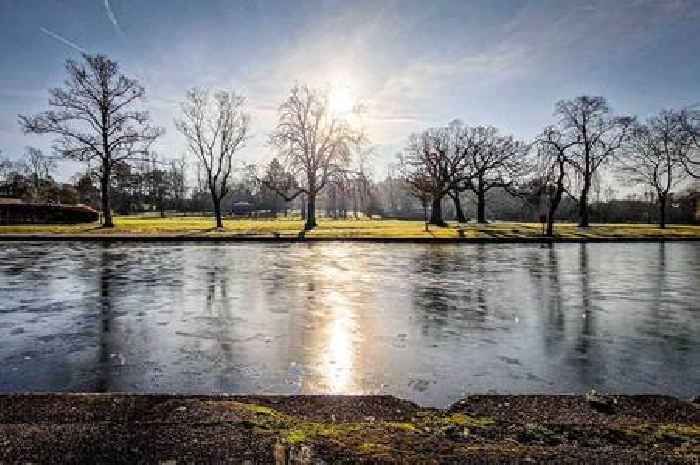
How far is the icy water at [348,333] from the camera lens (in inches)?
206

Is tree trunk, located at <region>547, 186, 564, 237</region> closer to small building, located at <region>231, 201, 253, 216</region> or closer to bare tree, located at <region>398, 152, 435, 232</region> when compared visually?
bare tree, located at <region>398, 152, 435, 232</region>

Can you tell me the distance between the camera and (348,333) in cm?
731

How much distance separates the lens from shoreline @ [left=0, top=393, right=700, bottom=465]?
3.14 metres

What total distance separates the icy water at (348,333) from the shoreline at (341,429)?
30.4 inches

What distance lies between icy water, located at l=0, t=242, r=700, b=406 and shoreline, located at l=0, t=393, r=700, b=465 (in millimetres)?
773

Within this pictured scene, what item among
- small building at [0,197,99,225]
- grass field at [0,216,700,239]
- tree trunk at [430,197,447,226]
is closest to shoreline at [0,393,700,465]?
grass field at [0,216,700,239]

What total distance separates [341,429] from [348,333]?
3.74 m

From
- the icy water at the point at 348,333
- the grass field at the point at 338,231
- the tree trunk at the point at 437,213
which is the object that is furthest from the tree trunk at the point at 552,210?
the icy water at the point at 348,333

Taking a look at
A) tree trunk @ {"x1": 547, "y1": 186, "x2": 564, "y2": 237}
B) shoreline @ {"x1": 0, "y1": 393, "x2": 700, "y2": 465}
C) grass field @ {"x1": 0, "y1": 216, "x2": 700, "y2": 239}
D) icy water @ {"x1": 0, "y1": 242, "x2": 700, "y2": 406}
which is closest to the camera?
shoreline @ {"x1": 0, "y1": 393, "x2": 700, "y2": 465}

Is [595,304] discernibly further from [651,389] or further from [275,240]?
[275,240]

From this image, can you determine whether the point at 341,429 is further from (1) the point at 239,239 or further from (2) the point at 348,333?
(1) the point at 239,239

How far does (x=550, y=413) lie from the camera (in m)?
3.95

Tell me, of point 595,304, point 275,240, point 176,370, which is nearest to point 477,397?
point 176,370

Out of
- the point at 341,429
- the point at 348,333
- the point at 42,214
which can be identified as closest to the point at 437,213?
the point at 42,214
